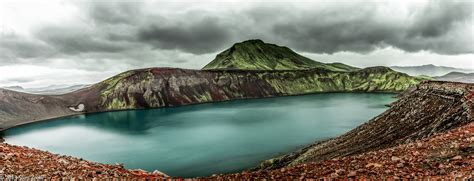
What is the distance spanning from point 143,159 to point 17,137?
368 ft

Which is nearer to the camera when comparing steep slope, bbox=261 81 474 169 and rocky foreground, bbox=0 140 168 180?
rocky foreground, bbox=0 140 168 180

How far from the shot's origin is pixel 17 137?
15200 centimetres

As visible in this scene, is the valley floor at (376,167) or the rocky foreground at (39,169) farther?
the rocky foreground at (39,169)

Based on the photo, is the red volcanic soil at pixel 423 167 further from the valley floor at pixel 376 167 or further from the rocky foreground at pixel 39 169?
the rocky foreground at pixel 39 169

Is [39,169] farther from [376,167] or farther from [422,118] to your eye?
[422,118]

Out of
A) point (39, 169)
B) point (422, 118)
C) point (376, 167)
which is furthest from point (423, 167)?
point (422, 118)

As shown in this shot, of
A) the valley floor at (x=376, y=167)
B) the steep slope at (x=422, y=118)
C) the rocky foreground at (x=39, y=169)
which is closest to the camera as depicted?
the valley floor at (x=376, y=167)

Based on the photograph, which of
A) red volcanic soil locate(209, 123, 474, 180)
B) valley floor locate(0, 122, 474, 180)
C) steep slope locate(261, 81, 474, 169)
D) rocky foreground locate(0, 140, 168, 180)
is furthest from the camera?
steep slope locate(261, 81, 474, 169)

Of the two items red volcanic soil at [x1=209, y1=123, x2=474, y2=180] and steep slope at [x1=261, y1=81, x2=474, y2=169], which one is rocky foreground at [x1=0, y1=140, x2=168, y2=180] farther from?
steep slope at [x1=261, y1=81, x2=474, y2=169]

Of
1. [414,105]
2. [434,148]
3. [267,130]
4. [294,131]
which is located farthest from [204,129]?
[434,148]

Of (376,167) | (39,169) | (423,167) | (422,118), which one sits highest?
(39,169)

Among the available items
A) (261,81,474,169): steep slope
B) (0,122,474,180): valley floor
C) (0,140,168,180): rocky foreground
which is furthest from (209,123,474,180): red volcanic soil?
(261,81,474,169): steep slope

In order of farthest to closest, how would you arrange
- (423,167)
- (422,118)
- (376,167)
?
(422,118)
(376,167)
(423,167)

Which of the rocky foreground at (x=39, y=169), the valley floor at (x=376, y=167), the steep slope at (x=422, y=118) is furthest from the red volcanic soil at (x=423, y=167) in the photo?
the steep slope at (x=422, y=118)
